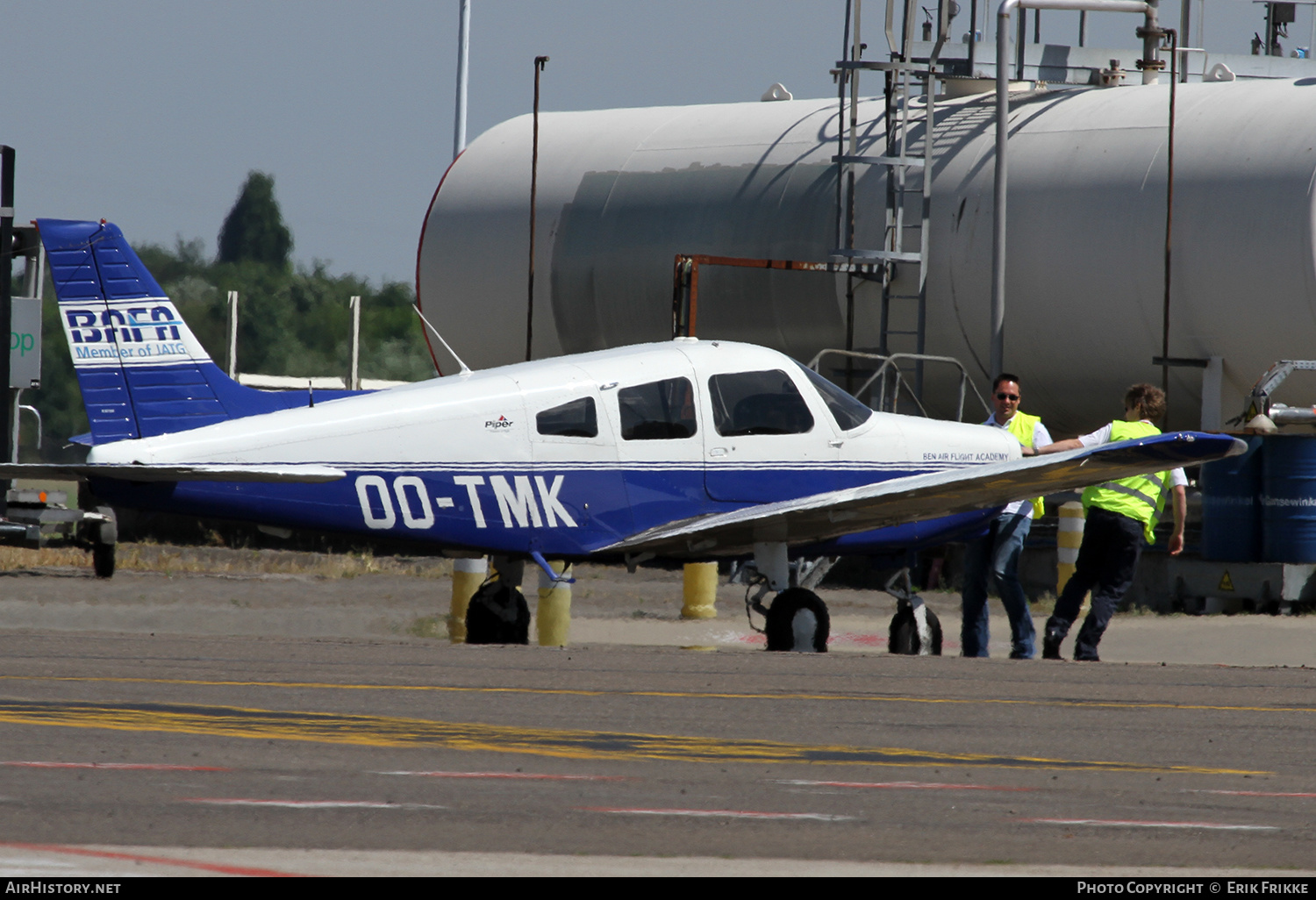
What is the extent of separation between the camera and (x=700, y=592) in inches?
722

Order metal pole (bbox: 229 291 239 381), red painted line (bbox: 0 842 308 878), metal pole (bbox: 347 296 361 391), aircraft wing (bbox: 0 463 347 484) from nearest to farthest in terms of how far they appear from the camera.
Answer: red painted line (bbox: 0 842 308 878) < aircraft wing (bbox: 0 463 347 484) < metal pole (bbox: 347 296 361 391) < metal pole (bbox: 229 291 239 381)

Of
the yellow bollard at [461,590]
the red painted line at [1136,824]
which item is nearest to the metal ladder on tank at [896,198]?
the yellow bollard at [461,590]

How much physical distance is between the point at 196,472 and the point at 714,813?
648 centimetres

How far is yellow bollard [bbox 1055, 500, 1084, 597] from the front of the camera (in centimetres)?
1911

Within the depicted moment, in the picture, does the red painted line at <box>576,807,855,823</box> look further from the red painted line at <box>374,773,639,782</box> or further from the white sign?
the white sign

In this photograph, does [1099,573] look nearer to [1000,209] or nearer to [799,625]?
[799,625]

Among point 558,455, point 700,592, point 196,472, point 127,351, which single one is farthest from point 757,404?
point 700,592

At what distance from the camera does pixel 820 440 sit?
44.6 ft

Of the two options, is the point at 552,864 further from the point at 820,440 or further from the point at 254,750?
the point at 820,440

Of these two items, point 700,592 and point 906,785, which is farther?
point 700,592

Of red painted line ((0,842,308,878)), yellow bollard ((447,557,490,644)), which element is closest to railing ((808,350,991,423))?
yellow bollard ((447,557,490,644))

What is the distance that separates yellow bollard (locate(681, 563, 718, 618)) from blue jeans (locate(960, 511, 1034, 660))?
4280 millimetres

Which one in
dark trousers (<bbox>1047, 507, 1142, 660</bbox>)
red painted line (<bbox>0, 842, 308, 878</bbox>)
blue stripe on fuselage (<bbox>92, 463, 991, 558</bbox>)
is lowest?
red painted line (<bbox>0, 842, 308, 878</bbox>)

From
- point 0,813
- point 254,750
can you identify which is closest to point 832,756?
point 254,750
